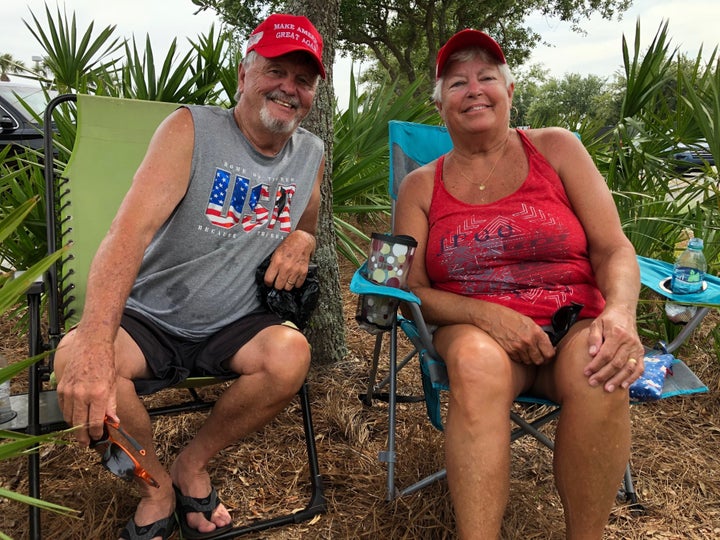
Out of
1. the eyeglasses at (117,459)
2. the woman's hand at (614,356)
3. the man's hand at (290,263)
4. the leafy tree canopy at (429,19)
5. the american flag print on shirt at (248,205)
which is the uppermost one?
the leafy tree canopy at (429,19)

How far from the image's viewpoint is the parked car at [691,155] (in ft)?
9.38

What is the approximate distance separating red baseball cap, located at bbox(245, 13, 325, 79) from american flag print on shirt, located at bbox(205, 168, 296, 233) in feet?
1.36

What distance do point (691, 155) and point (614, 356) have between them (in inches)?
80.1

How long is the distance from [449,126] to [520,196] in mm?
346

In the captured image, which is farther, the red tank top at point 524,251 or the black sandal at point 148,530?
the red tank top at point 524,251

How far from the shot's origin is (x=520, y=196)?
192 cm

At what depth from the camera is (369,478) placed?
2.08m

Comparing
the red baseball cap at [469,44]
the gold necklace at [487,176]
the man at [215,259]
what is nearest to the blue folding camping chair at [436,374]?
the man at [215,259]

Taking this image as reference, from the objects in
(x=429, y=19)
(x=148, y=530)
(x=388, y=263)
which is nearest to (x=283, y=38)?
(x=388, y=263)

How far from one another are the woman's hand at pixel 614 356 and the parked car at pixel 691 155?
1670 millimetres

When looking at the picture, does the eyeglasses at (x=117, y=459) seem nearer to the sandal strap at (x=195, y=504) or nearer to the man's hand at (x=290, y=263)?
the sandal strap at (x=195, y=504)

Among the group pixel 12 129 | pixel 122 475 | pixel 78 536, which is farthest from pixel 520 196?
pixel 12 129

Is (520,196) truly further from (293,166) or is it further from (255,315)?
(255,315)

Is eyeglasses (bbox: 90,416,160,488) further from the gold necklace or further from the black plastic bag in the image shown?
the gold necklace
